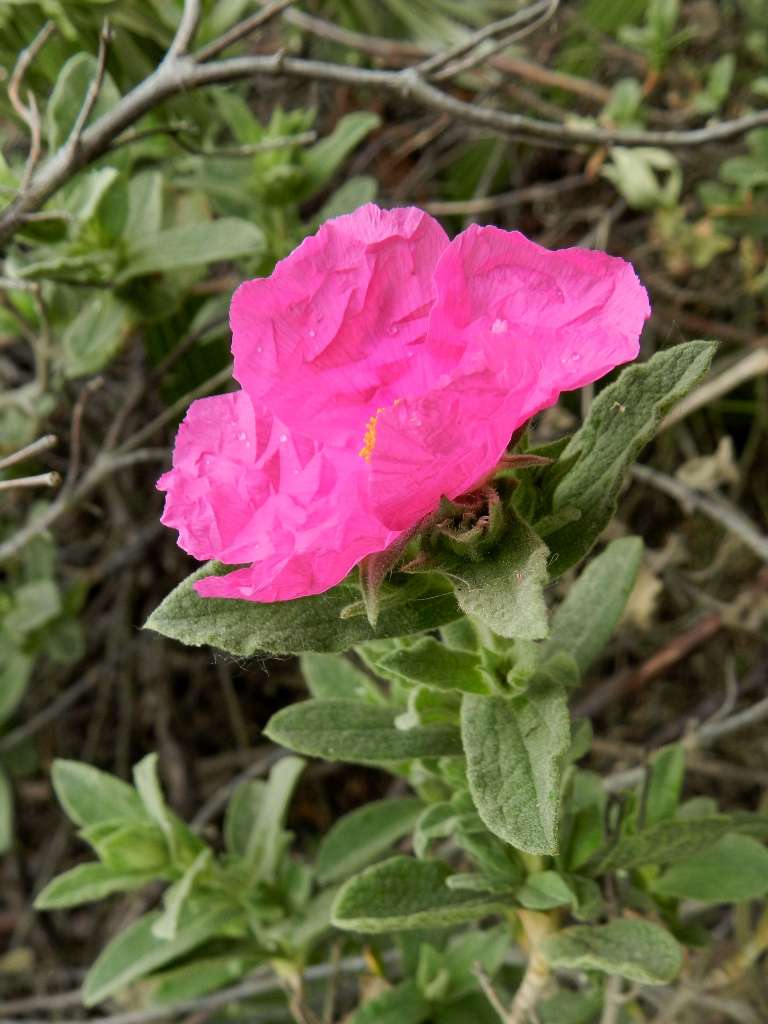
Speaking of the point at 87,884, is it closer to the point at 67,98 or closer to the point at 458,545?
the point at 458,545

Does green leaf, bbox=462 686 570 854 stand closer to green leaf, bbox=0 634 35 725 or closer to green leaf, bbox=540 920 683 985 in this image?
green leaf, bbox=540 920 683 985

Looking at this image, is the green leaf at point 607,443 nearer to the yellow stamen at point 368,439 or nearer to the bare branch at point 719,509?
the yellow stamen at point 368,439

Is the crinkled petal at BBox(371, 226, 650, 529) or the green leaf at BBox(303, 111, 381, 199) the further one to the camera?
the green leaf at BBox(303, 111, 381, 199)

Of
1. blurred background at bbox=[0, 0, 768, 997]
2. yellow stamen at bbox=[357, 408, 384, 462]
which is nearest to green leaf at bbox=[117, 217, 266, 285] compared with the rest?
blurred background at bbox=[0, 0, 768, 997]

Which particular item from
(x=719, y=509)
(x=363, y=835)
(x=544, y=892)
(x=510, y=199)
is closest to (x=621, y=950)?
(x=544, y=892)

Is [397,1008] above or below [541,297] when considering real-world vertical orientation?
below

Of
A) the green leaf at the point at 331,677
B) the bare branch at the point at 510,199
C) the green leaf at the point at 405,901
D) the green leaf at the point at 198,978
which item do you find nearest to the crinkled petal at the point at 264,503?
the green leaf at the point at 405,901
